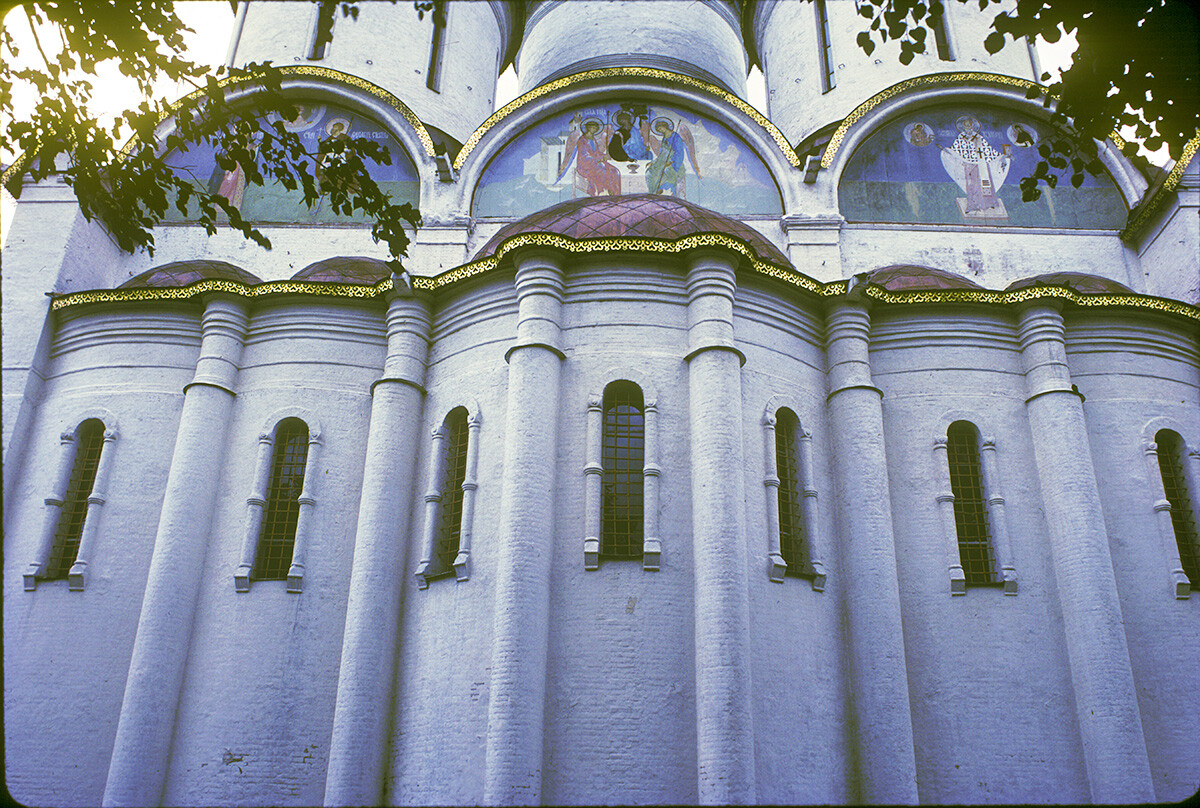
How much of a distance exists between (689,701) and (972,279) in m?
8.02

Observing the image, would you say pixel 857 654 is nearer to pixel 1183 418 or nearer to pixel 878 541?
pixel 878 541

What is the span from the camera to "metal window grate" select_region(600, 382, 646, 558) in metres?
9.44

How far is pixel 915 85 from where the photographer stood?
46.8ft

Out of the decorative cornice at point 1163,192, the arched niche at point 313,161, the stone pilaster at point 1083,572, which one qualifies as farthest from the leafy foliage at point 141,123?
the decorative cornice at point 1163,192

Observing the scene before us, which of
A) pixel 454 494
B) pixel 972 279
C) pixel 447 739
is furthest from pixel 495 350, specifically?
pixel 972 279

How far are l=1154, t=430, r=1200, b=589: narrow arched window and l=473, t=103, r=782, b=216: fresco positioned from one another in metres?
5.97

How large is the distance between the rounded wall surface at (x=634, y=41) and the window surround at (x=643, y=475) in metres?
9.50

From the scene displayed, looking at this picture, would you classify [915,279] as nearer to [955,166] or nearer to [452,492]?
[955,166]

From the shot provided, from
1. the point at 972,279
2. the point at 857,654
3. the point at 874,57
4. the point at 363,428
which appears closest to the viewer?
the point at 857,654

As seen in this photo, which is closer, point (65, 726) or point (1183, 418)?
point (65, 726)

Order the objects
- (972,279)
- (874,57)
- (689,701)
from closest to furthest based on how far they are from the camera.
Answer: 1. (689,701)
2. (972,279)
3. (874,57)

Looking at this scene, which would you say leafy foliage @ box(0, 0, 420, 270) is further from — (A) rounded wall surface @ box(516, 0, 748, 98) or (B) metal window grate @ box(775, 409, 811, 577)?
(A) rounded wall surface @ box(516, 0, 748, 98)

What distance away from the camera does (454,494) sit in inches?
405

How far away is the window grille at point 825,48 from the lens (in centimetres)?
1722
